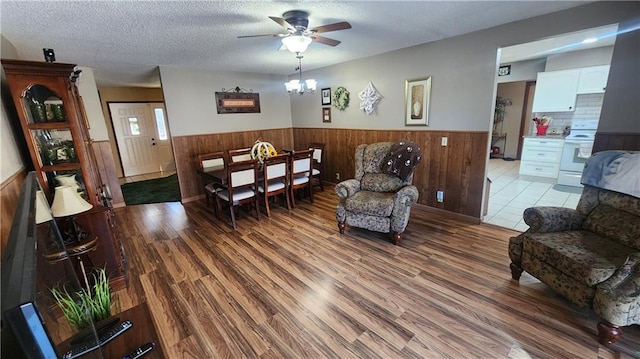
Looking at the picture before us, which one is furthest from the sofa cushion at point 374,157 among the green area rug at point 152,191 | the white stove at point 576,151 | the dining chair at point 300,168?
the white stove at point 576,151

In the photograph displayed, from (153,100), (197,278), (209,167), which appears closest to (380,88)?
(209,167)

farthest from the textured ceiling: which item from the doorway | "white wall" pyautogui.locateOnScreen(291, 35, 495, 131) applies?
the doorway

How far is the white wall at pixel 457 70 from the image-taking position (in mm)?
2459

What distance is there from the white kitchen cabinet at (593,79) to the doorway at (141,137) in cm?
855

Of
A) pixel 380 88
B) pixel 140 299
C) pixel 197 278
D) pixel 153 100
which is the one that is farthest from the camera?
pixel 153 100

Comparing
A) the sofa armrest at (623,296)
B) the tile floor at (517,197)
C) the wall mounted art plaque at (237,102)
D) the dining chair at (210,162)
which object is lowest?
the tile floor at (517,197)

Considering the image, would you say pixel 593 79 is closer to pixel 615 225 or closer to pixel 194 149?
pixel 615 225

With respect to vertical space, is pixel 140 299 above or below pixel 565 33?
below

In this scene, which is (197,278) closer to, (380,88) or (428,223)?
(428,223)

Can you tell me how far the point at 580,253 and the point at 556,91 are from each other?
4.69m

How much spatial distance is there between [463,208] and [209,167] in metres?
3.88

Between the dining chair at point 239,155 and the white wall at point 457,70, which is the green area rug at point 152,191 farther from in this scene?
the white wall at point 457,70

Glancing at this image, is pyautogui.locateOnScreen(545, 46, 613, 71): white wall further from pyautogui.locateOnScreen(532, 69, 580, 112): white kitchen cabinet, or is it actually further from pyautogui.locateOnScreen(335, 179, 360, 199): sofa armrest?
pyautogui.locateOnScreen(335, 179, 360, 199): sofa armrest

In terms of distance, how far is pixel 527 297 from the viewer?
209cm
